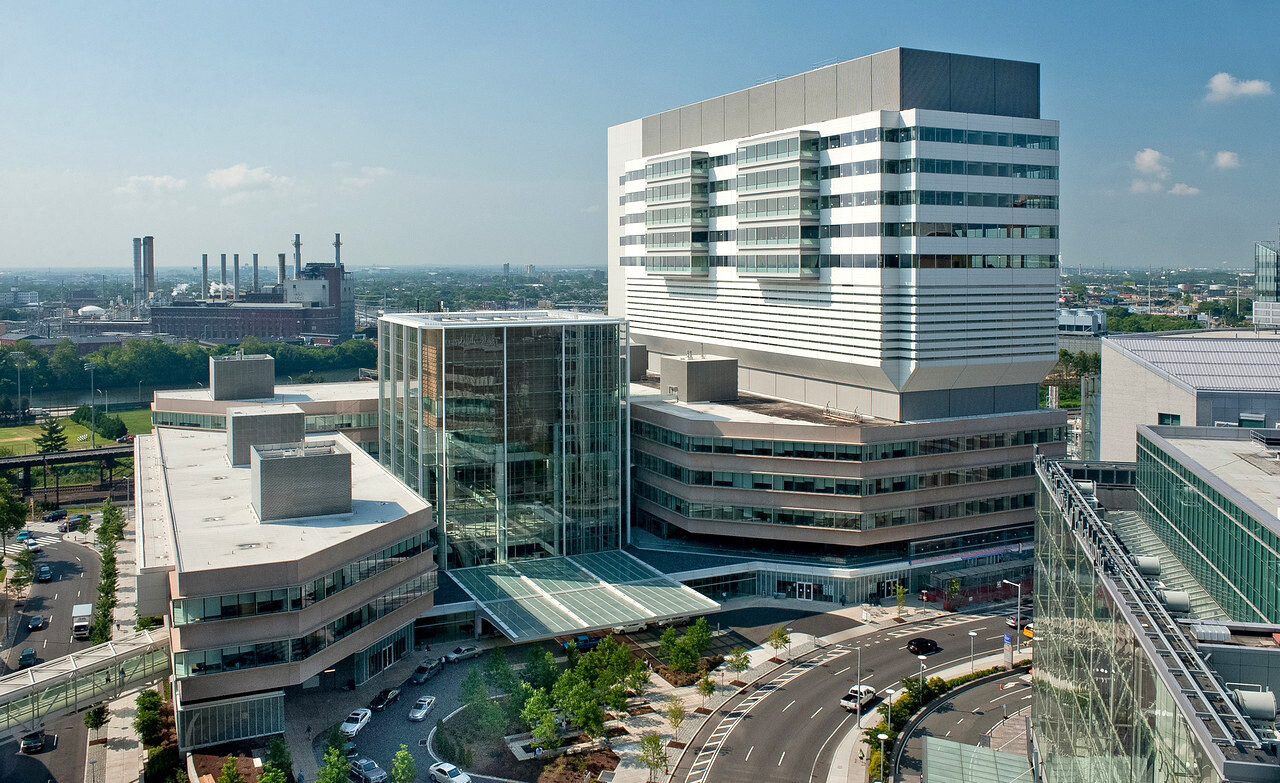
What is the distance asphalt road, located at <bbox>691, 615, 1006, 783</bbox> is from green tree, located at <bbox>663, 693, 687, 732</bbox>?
1.56 m

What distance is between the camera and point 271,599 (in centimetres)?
5578

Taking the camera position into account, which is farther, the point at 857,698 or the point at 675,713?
the point at 857,698

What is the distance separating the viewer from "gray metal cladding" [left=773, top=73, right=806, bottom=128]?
90.2 metres

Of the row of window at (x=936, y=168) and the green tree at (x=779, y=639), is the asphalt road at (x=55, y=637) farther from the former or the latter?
the row of window at (x=936, y=168)

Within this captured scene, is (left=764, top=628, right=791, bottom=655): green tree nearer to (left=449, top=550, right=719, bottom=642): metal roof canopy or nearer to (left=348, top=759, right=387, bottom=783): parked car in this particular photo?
(left=449, top=550, right=719, bottom=642): metal roof canopy

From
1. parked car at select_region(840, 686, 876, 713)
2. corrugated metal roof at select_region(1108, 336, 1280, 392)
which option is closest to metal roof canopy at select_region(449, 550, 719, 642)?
parked car at select_region(840, 686, 876, 713)

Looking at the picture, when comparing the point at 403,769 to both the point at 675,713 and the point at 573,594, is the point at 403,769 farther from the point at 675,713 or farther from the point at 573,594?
the point at 573,594

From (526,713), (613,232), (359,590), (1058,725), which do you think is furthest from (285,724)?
(613,232)

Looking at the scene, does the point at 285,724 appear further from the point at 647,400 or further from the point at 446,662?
the point at 647,400

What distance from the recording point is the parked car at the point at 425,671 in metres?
64.8

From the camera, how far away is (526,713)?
55.6m

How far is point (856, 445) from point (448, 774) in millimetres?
41698

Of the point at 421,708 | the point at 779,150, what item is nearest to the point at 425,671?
the point at 421,708

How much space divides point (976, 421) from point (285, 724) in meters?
56.3
